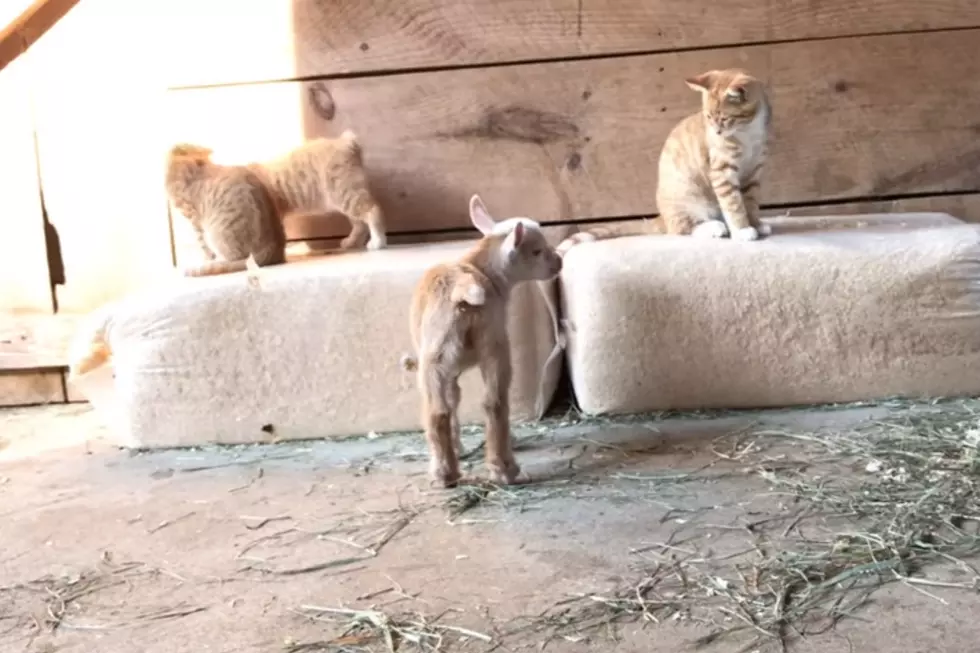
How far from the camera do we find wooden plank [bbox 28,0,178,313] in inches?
121

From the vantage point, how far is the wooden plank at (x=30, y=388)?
10.6 ft

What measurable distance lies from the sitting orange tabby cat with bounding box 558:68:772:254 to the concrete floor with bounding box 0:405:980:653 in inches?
22.4

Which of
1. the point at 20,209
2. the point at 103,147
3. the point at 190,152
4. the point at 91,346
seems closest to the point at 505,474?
the point at 91,346

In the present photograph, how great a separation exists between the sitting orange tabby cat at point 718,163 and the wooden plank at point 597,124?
226mm

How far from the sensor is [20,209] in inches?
124

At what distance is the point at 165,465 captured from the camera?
2.52 meters

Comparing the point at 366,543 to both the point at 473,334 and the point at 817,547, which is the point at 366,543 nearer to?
the point at 473,334

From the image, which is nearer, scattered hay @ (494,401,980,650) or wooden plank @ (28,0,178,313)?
scattered hay @ (494,401,980,650)

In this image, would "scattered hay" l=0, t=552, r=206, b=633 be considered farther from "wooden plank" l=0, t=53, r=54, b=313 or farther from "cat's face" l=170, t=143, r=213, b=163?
"wooden plank" l=0, t=53, r=54, b=313

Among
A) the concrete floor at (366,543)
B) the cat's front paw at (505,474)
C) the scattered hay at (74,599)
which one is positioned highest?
the cat's front paw at (505,474)

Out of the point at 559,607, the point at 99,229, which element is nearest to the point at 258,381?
the point at 99,229

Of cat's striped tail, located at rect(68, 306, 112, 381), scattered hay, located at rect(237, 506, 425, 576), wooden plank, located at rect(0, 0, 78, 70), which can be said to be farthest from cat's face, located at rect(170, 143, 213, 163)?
scattered hay, located at rect(237, 506, 425, 576)

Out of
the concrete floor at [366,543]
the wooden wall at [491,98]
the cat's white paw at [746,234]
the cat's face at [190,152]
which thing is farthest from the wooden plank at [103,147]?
the cat's white paw at [746,234]

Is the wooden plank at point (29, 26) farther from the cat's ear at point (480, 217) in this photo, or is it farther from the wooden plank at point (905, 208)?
the wooden plank at point (905, 208)
